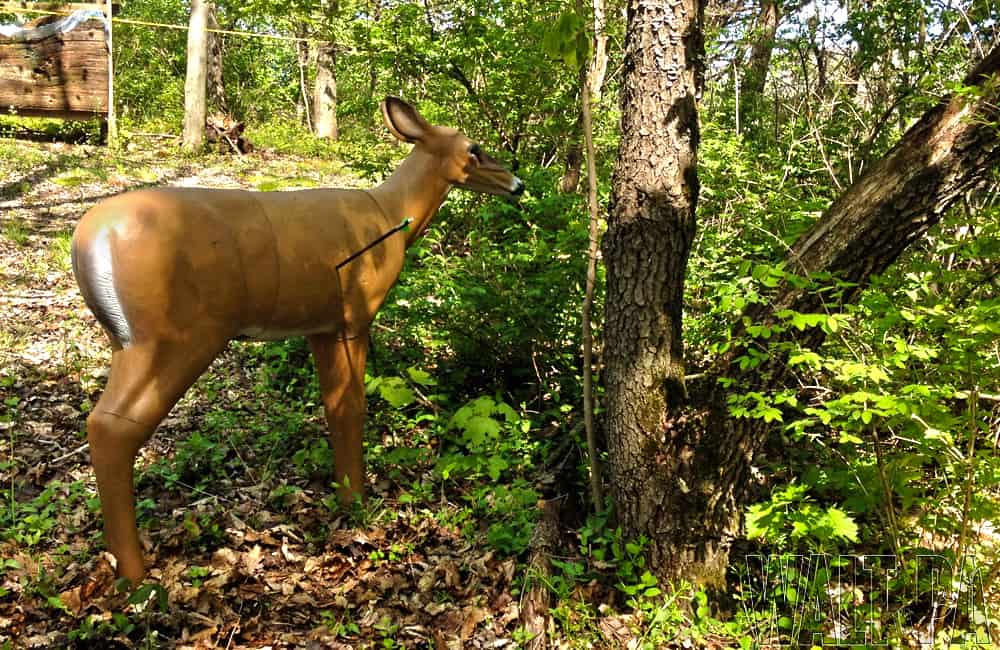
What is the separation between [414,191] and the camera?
396 centimetres

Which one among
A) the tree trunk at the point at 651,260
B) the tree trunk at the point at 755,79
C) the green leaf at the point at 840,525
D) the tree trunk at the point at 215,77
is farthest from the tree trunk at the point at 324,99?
the green leaf at the point at 840,525

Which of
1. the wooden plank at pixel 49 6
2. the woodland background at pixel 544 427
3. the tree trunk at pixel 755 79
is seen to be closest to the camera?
the woodland background at pixel 544 427

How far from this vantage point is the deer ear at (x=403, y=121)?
3865mm

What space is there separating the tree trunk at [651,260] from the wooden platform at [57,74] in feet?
27.4

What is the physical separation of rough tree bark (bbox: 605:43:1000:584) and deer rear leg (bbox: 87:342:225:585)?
197 cm

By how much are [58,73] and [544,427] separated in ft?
26.7

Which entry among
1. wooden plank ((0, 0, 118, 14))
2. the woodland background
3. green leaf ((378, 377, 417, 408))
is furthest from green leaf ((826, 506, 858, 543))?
wooden plank ((0, 0, 118, 14))

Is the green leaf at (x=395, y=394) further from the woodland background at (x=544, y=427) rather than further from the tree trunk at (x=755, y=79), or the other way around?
the tree trunk at (x=755, y=79)

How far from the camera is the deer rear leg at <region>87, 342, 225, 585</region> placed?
9.62 feet

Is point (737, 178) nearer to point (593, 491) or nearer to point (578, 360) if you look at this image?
point (578, 360)

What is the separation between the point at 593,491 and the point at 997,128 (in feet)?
7.95

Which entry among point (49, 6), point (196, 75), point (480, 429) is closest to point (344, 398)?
point (480, 429)

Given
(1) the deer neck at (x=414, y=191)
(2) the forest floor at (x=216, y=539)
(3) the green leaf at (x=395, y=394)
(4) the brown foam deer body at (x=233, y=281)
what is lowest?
(2) the forest floor at (x=216, y=539)

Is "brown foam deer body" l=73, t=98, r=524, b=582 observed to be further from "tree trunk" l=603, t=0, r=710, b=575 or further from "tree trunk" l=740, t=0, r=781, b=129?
"tree trunk" l=740, t=0, r=781, b=129
